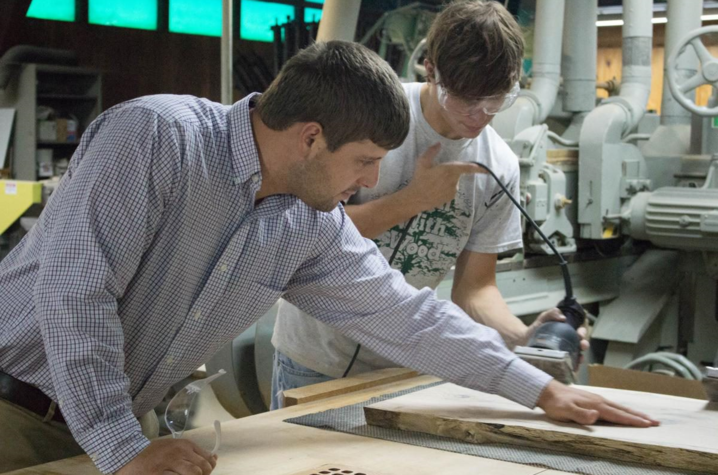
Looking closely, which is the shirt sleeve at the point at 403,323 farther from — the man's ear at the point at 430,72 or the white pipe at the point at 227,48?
the white pipe at the point at 227,48

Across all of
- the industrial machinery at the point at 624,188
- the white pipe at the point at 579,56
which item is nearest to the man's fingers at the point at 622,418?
the industrial machinery at the point at 624,188

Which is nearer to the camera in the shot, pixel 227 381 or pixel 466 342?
pixel 466 342

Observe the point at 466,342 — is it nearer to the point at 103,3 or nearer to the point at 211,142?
the point at 211,142

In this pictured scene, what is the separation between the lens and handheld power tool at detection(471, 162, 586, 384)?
1.70 metres

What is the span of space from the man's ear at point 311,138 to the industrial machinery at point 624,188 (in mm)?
2556

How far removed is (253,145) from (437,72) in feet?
1.71

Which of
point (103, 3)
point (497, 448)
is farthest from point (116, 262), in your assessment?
point (103, 3)

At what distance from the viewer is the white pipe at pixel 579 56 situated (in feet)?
15.1

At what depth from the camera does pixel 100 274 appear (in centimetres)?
116

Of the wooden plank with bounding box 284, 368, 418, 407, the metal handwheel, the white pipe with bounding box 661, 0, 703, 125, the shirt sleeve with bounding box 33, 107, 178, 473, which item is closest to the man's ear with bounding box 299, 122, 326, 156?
the shirt sleeve with bounding box 33, 107, 178, 473

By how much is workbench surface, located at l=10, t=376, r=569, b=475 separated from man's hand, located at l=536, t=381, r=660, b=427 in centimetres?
21

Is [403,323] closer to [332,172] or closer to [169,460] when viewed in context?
[332,172]

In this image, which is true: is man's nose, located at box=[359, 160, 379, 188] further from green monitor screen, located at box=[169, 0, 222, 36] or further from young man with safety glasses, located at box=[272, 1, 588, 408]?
green monitor screen, located at box=[169, 0, 222, 36]

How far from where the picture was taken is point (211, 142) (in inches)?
52.5
